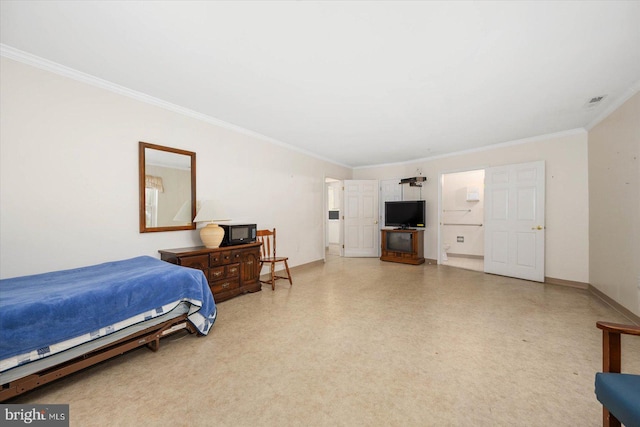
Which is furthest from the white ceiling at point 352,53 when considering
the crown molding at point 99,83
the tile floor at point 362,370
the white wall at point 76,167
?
the tile floor at point 362,370

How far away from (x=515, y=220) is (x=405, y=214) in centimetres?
219

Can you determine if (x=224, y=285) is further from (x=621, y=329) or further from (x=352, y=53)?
(x=621, y=329)

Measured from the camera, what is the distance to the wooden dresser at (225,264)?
119 inches

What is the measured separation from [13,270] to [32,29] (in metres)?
1.97

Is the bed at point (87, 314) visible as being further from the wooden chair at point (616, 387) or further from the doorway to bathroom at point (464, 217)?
the doorway to bathroom at point (464, 217)

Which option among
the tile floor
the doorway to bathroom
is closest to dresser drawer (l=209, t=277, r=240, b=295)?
the tile floor

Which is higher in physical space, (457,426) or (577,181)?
(577,181)

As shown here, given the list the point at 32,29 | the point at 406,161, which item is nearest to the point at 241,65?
the point at 32,29

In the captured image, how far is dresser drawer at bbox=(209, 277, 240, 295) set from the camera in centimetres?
329

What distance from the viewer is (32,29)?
6.34 ft

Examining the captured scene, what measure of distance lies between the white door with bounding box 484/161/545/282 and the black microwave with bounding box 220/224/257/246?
460 centimetres

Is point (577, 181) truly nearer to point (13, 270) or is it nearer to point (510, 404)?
point (510, 404)

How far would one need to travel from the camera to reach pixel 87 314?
5.65 ft

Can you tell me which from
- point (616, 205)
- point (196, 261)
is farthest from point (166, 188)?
point (616, 205)
